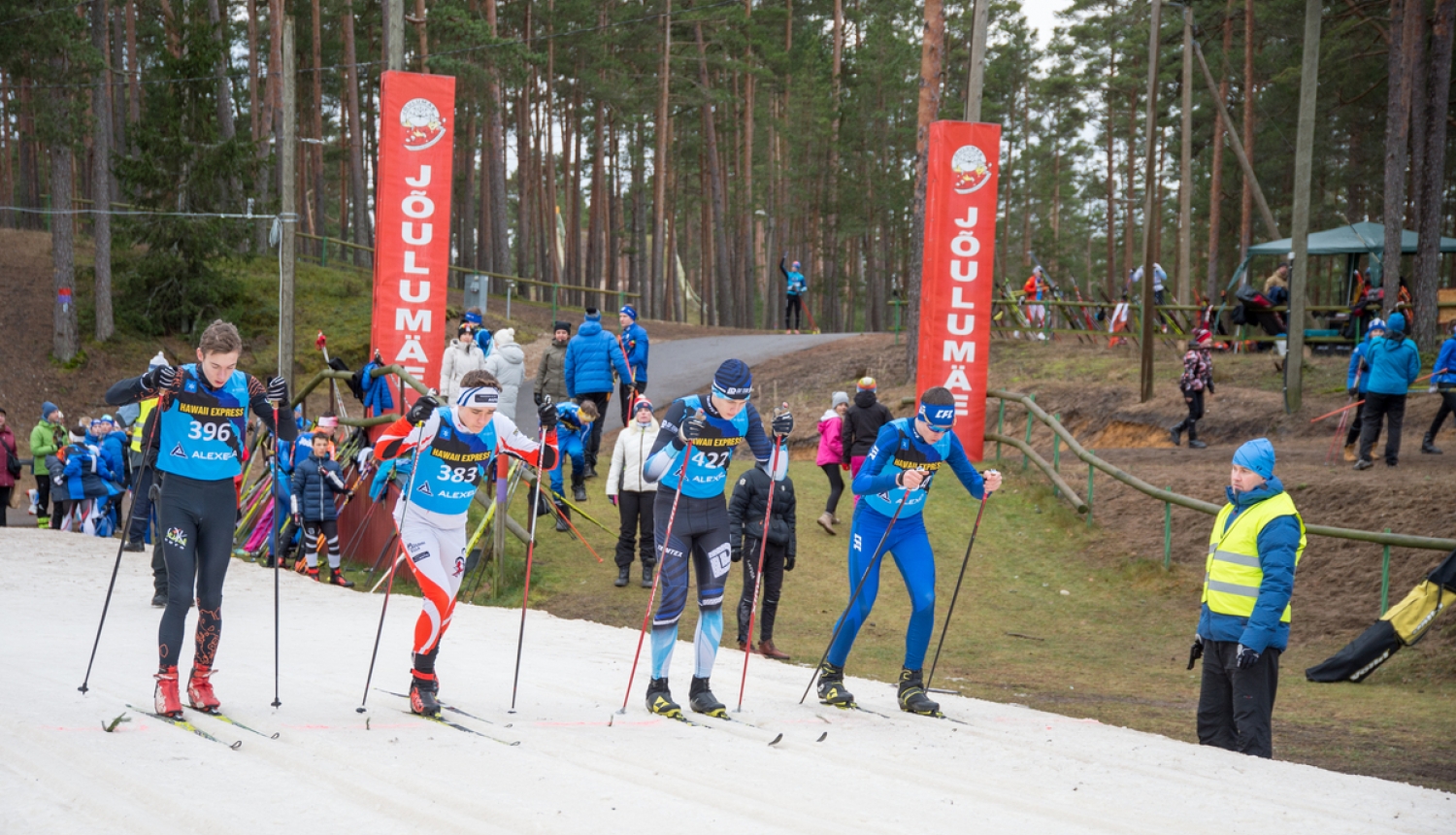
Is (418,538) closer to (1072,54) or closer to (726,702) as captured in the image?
(726,702)

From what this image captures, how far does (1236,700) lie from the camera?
6.86m

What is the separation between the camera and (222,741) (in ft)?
18.8

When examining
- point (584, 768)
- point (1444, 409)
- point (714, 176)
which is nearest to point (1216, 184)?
point (714, 176)

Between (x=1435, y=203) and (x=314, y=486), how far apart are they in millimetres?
20953

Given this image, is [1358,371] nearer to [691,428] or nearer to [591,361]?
[591,361]

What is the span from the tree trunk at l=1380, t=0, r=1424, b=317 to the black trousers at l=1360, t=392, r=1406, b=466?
7225 mm

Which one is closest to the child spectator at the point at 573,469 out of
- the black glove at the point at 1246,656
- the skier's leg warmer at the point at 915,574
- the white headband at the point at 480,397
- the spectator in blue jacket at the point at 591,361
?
the spectator in blue jacket at the point at 591,361

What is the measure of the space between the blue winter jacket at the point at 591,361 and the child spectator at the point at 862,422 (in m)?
3.13

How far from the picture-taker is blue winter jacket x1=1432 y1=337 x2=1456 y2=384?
50.1ft

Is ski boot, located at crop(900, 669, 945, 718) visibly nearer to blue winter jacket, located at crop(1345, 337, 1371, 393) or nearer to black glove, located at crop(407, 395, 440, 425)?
black glove, located at crop(407, 395, 440, 425)

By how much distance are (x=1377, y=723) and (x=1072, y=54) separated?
46613mm

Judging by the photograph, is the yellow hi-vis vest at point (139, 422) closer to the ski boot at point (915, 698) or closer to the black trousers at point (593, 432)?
the black trousers at point (593, 432)

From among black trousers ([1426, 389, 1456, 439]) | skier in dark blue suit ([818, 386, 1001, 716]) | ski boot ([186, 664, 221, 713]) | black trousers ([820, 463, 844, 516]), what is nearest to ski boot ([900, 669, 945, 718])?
skier in dark blue suit ([818, 386, 1001, 716])

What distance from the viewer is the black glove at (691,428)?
23.2 feet
